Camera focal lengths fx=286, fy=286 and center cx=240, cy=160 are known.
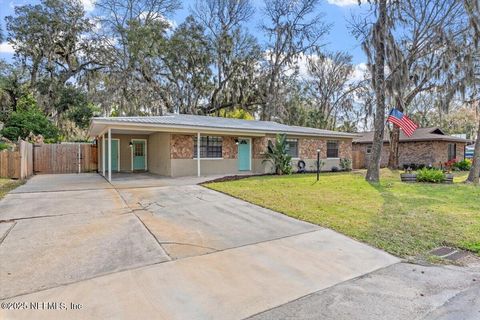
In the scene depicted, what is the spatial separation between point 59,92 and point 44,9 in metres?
6.26

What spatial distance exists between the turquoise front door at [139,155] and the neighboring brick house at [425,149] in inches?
595

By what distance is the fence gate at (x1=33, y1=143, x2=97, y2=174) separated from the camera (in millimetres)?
14727

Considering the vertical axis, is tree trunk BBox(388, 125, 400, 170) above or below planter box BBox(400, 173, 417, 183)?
above

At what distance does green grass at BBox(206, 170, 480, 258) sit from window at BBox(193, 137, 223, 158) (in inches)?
156

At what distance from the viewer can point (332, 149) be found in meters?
18.7

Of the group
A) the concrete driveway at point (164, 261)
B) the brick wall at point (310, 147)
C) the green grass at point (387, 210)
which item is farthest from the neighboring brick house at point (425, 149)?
the concrete driveway at point (164, 261)

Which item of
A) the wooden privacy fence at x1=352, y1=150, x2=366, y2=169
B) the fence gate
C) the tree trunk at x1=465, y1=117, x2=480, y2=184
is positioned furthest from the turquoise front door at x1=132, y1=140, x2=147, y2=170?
the tree trunk at x1=465, y1=117, x2=480, y2=184

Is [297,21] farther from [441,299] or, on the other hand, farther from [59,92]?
[441,299]

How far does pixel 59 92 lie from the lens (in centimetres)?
2241

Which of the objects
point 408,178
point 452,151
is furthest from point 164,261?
point 452,151

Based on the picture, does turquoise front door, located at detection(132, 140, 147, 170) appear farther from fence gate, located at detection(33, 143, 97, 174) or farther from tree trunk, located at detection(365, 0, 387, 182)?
tree trunk, located at detection(365, 0, 387, 182)

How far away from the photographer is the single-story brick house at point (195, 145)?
12.5 metres

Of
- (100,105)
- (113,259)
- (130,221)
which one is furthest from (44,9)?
(113,259)

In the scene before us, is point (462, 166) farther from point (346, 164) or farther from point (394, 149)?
point (346, 164)
